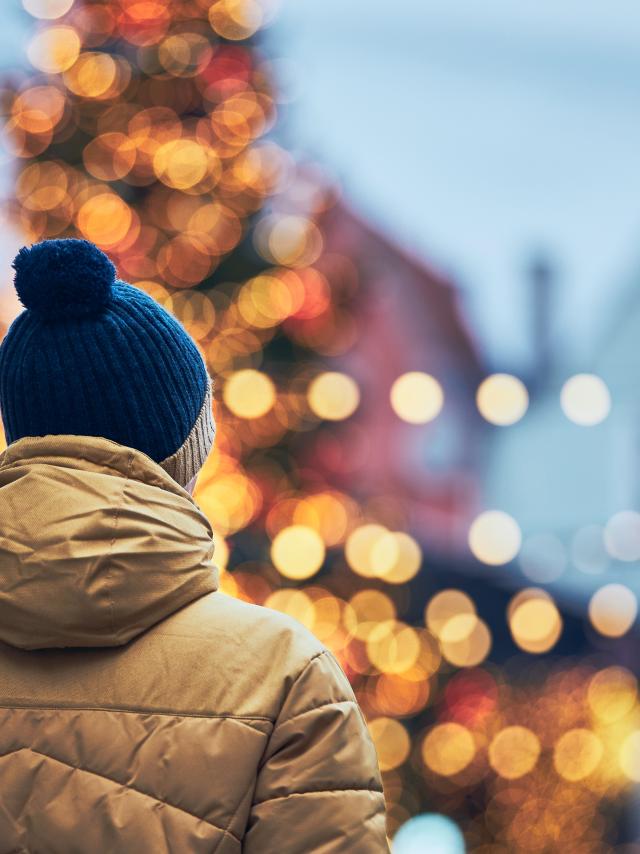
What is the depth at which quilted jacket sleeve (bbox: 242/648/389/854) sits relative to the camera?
1141mm

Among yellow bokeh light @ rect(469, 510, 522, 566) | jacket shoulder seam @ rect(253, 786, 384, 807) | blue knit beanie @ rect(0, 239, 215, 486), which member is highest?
blue knit beanie @ rect(0, 239, 215, 486)

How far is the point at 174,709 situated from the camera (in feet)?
3.80

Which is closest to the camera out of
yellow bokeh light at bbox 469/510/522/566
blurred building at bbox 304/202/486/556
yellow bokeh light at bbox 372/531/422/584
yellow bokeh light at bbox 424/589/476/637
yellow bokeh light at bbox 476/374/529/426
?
yellow bokeh light at bbox 372/531/422/584

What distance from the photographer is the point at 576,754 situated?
682 cm

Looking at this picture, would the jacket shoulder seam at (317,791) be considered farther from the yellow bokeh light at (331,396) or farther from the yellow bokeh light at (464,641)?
the yellow bokeh light at (464,641)

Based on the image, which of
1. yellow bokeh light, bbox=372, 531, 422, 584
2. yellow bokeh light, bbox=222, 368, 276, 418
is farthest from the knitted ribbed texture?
yellow bokeh light, bbox=372, 531, 422, 584

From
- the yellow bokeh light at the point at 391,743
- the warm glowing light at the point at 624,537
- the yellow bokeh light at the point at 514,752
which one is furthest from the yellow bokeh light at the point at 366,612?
the warm glowing light at the point at 624,537

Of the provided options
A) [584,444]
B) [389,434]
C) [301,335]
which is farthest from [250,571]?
[584,444]

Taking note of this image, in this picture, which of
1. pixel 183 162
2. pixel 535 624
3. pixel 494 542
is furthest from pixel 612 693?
pixel 183 162

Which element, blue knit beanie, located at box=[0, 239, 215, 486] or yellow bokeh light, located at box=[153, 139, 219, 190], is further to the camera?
yellow bokeh light, located at box=[153, 139, 219, 190]

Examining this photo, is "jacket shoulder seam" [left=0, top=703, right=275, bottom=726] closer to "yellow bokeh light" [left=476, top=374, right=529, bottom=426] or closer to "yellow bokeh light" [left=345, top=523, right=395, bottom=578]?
"yellow bokeh light" [left=345, top=523, right=395, bottom=578]

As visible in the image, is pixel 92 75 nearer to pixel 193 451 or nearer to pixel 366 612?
pixel 366 612

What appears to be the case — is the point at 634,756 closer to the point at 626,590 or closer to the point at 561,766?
the point at 561,766

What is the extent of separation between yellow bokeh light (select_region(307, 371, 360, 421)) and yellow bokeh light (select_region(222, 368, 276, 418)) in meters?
0.22
